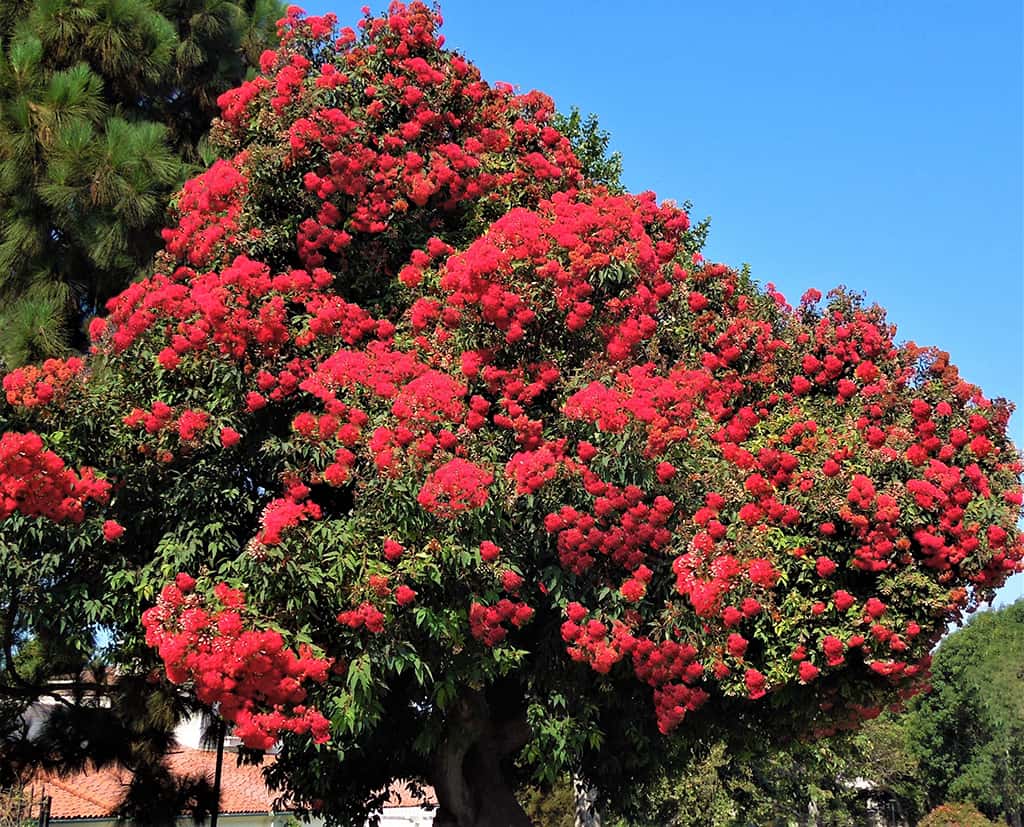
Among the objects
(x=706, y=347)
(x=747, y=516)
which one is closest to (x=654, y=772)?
(x=747, y=516)

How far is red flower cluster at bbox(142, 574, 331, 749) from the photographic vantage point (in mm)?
10758

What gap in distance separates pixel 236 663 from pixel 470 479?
9.87 ft

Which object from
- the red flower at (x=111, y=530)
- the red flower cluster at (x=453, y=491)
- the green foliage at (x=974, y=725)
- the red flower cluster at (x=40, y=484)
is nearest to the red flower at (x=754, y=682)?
the red flower cluster at (x=453, y=491)

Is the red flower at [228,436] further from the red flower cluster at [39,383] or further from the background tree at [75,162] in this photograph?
the background tree at [75,162]

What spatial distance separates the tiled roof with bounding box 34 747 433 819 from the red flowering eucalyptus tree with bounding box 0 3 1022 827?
300 centimetres

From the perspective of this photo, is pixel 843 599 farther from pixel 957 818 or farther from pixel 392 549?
pixel 957 818

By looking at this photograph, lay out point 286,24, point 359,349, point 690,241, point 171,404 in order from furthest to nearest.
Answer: point 690,241 → point 286,24 → point 359,349 → point 171,404

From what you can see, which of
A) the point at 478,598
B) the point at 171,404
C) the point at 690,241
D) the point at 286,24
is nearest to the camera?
the point at 478,598

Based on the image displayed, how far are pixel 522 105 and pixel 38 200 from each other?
7649 mm

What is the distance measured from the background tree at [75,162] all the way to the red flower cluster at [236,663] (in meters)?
6.62

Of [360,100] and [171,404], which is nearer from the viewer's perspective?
[171,404]

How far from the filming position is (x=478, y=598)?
39.4 feet

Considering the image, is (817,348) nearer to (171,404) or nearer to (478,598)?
(478,598)

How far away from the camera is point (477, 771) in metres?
16.2
